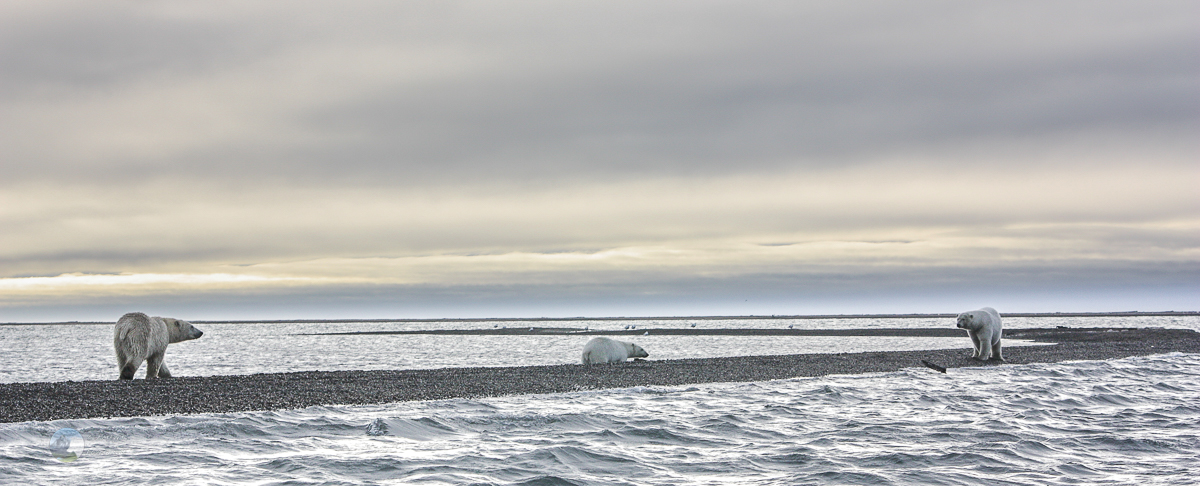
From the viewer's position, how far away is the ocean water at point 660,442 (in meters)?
11.5

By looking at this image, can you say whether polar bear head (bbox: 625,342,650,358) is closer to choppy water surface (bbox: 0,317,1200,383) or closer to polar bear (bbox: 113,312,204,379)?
choppy water surface (bbox: 0,317,1200,383)

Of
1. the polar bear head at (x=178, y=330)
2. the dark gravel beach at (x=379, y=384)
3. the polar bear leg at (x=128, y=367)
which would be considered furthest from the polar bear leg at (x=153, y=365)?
the polar bear head at (x=178, y=330)

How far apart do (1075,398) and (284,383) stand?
20.8m

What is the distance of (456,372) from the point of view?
2691 cm

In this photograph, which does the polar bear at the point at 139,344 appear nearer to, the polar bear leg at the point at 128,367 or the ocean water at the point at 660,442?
the polar bear leg at the point at 128,367

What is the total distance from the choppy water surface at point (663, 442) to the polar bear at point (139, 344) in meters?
8.64

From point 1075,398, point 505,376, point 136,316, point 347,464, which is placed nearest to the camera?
point 347,464

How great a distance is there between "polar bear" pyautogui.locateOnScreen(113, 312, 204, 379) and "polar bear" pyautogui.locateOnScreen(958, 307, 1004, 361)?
91.6ft

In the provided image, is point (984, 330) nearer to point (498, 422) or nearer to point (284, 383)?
point (498, 422)

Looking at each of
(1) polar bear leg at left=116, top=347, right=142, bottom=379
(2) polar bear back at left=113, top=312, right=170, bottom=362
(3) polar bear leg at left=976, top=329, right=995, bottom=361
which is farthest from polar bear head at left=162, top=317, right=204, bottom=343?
(3) polar bear leg at left=976, top=329, right=995, bottom=361

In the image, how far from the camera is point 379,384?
23016 mm

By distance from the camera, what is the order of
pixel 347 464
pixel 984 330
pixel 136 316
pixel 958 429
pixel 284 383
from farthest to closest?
pixel 984 330
pixel 136 316
pixel 284 383
pixel 958 429
pixel 347 464

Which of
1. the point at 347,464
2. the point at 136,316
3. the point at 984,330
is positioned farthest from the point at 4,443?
the point at 984,330

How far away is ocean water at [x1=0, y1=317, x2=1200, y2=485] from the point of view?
37.6 ft
